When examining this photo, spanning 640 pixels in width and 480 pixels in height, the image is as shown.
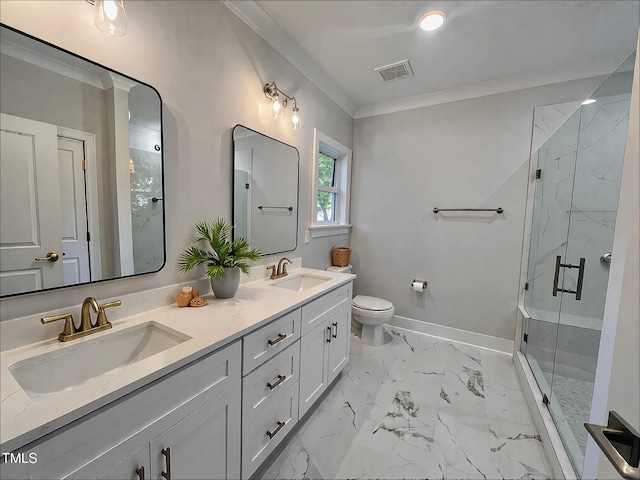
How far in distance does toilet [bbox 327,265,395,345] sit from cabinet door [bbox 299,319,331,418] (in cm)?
86

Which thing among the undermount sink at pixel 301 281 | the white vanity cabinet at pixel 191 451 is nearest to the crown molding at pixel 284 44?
the undermount sink at pixel 301 281

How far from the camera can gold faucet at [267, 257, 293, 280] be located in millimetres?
1915

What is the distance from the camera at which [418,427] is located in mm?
1596

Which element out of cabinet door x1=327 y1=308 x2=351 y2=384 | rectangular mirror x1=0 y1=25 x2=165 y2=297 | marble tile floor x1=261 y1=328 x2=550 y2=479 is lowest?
marble tile floor x1=261 y1=328 x2=550 y2=479

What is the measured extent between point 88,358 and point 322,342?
114 centimetres

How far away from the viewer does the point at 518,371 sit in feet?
7.18

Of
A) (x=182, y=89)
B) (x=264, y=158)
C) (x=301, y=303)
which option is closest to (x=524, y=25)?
(x=264, y=158)

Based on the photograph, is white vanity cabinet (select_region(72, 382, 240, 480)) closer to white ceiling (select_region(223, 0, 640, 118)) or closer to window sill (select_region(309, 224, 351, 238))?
window sill (select_region(309, 224, 351, 238))

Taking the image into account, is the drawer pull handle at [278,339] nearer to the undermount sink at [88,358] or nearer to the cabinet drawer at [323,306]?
the cabinet drawer at [323,306]

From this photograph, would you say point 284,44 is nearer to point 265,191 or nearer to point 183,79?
point 183,79

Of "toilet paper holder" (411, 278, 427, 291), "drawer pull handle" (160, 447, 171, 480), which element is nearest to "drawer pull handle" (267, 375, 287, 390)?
"drawer pull handle" (160, 447, 171, 480)

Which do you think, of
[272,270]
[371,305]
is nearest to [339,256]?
[371,305]

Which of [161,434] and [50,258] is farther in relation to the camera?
[50,258]

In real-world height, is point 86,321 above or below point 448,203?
below
